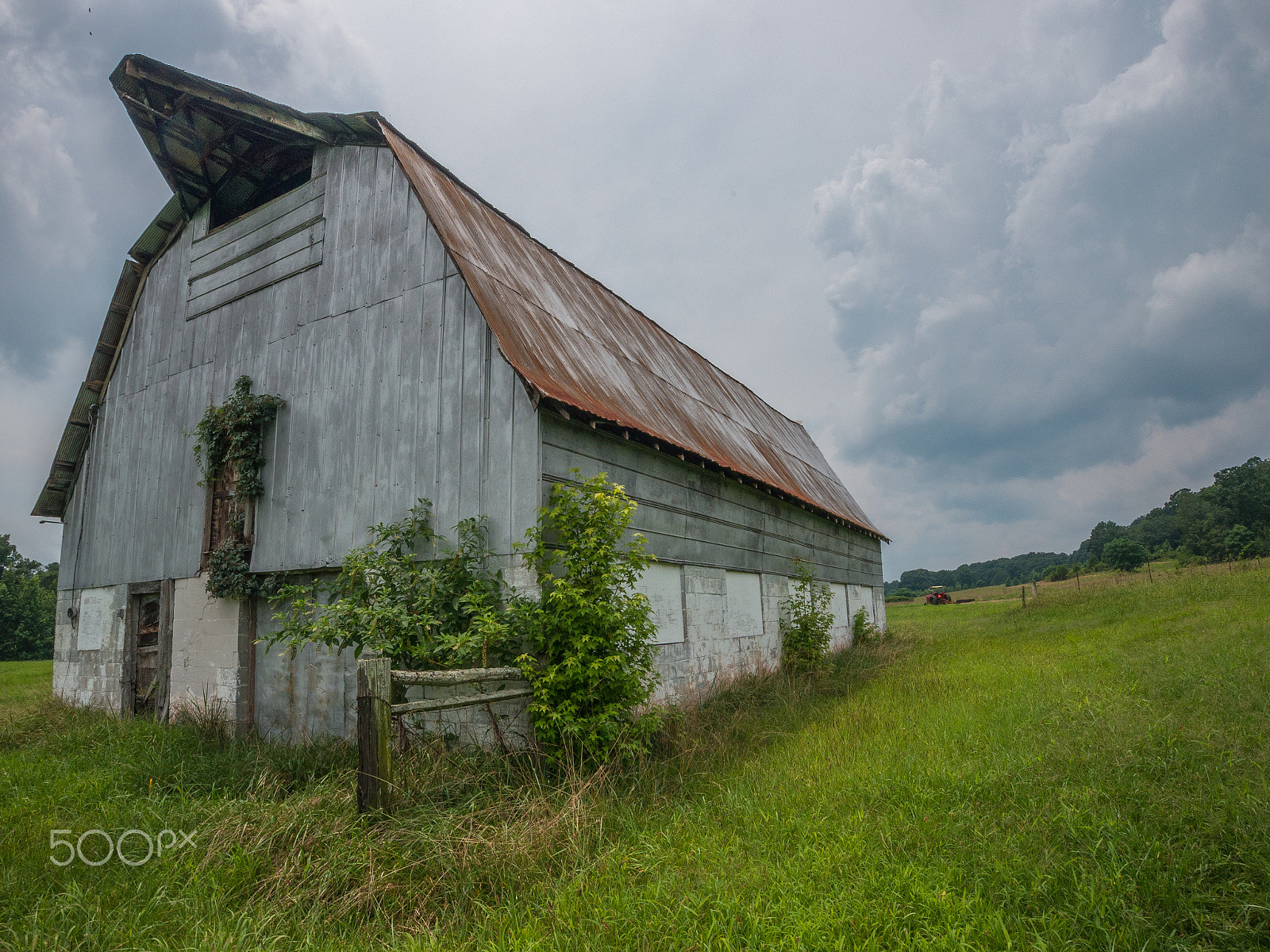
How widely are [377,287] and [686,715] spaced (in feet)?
20.1

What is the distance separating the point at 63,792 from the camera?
→ 20.1 ft

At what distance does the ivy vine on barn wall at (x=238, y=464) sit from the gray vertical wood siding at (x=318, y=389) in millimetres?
167

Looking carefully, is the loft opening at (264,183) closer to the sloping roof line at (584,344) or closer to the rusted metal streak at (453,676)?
the sloping roof line at (584,344)

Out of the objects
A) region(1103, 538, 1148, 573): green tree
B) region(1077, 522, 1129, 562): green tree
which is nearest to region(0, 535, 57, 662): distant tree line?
region(1103, 538, 1148, 573): green tree

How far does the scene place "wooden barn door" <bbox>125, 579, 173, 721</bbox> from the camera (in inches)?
379

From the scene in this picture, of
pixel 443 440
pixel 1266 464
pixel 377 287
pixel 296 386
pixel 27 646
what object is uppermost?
pixel 1266 464

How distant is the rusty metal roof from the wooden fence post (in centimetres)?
292

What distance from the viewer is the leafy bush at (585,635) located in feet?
19.5

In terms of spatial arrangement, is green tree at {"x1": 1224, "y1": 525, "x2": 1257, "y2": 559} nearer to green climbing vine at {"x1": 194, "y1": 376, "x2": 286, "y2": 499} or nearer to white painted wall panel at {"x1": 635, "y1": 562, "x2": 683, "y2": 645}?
white painted wall panel at {"x1": 635, "y1": 562, "x2": 683, "y2": 645}

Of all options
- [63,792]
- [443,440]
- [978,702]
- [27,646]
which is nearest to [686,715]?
[978,702]

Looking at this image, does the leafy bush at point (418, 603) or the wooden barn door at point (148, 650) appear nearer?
the leafy bush at point (418, 603)

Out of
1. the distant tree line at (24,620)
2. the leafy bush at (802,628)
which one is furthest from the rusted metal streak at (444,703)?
the distant tree line at (24,620)

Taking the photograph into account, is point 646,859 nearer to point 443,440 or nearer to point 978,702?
point 443,440

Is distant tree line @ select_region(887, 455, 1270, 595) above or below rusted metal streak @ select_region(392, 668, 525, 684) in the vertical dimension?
above
